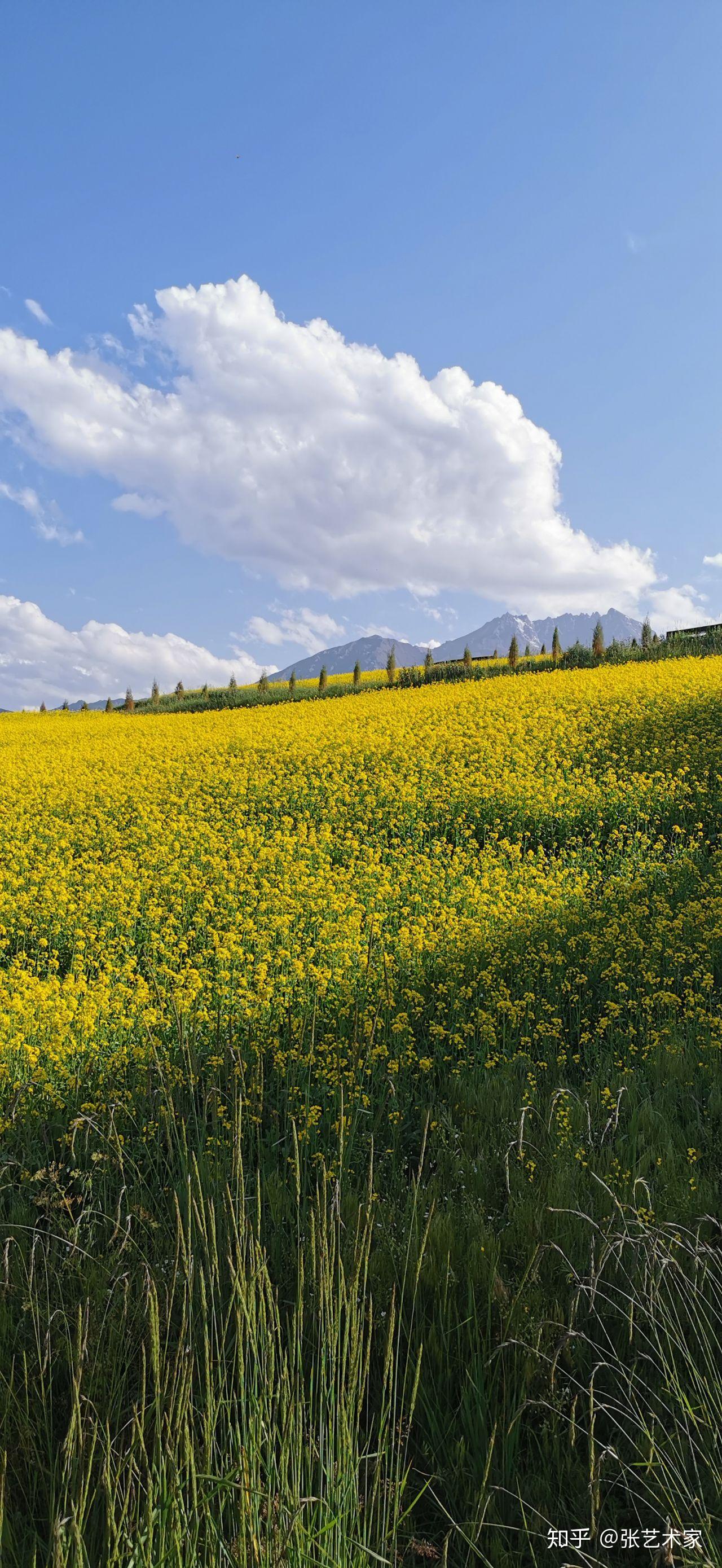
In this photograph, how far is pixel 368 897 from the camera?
30.0 ft

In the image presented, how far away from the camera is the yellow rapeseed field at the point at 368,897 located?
5871mm

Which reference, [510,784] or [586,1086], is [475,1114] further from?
[510,784]

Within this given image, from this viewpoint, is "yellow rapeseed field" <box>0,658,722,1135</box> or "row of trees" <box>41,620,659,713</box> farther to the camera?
"row of trees" <box>41,620,659,713</box>

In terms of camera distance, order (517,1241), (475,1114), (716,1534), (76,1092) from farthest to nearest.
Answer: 1. (76,1092)
2. (475,1114)
3. (517,1241)
4. (716,1534)

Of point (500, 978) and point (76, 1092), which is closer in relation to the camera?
point (76, 1092)

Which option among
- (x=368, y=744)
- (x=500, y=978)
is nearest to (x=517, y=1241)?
(x=500, y=978)

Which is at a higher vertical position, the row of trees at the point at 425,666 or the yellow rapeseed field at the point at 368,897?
the row of trees at the point at 425,666

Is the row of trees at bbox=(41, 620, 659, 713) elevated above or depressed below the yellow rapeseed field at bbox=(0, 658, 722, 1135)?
above

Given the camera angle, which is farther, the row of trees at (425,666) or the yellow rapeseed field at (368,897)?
the row of trees at (425,666)

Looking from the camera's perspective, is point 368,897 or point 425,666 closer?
point 368,897

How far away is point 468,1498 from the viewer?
2230 mm

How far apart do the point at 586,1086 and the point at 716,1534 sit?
8.76ft

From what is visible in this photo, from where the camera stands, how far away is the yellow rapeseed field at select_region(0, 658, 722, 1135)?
19.3ft

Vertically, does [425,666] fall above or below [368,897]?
above
